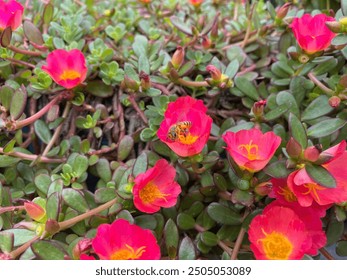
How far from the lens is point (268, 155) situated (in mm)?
837

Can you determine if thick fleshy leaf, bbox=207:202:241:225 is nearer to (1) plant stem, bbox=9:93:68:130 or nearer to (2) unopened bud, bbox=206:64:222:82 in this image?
(2) unopened bud, bbox=206:64:222:82

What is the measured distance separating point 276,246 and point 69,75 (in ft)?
1.93

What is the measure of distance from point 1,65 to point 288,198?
0.73 metres

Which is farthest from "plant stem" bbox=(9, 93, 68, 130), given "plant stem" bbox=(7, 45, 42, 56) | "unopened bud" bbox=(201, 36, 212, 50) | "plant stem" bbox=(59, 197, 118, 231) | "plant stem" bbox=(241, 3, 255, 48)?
"plant stem" bbox=(241, 3, 255, 48)

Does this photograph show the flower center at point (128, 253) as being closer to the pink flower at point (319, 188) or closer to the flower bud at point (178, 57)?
the pink flower at point (319, 188)

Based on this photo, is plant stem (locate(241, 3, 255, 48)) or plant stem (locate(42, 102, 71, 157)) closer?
plant stem (locate(42, 102, 71, 157))

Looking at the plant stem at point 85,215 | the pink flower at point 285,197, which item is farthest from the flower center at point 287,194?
the plant stem at point 85,215

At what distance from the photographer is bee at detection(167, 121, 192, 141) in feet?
2.83

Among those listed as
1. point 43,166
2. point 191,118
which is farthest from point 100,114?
point 191,118

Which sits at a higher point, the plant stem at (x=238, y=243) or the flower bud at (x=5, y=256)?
the flower bud at (x=5, y=256)

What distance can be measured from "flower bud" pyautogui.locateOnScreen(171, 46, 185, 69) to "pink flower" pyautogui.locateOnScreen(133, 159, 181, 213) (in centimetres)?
27

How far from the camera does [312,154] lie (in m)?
0.81

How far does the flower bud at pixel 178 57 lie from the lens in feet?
3.40
